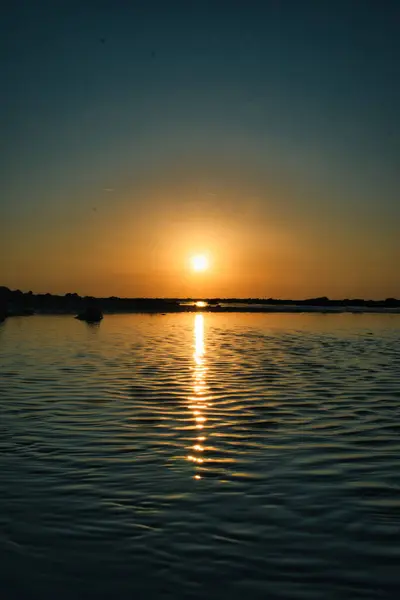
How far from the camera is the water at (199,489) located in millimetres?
6918

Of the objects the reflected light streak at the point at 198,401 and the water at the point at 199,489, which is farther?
the reflected light streak at the point at 198,401

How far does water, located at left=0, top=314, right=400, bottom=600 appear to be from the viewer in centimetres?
692

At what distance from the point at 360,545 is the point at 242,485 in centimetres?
272

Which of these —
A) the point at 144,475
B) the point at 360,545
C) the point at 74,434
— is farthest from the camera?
the point at 74,434

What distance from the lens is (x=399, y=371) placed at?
26156 millimetres

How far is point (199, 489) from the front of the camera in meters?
10.0

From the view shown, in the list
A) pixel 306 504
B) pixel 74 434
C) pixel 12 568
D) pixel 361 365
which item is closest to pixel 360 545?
pixel 306 504

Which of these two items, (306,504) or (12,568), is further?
(306,504)

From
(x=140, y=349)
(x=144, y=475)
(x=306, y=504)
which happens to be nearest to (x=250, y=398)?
(x=144, y=475)

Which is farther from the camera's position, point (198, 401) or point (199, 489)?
→ point (198, 401)

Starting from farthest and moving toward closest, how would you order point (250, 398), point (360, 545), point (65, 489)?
point (250, 398) < point (65, 489) < point (360, 545)

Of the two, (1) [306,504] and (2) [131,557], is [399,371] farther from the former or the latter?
(2) [131,557]

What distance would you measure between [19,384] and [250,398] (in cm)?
782

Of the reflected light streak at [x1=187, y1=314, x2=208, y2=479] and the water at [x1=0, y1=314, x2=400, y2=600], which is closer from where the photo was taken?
the water at [x1=0, y1=314, x2=400, y2=600]
